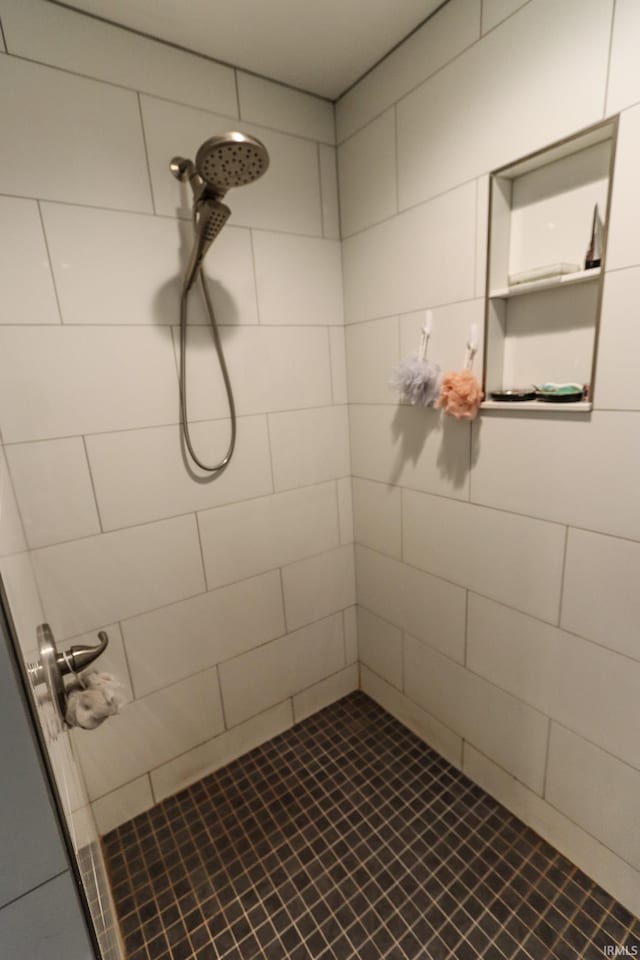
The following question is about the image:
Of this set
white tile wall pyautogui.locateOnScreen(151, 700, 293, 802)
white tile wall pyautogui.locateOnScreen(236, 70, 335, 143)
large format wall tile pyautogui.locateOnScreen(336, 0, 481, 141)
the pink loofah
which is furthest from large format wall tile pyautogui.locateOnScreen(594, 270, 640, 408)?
white tile wall pyautogui.locateOnScreen(151, 700, 293, 802)

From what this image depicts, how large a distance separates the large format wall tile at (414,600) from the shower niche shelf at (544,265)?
2.14ft

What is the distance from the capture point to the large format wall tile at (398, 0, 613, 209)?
2.85ft

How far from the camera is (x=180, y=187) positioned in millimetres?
1206

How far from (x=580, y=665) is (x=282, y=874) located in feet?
3.32

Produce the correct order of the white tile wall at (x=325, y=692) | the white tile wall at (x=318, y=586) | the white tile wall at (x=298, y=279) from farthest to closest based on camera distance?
the white tile wall at (x=325, y=692), the white tile wall at (x=318, y=586), the white tile wall at (x=298, y=279)

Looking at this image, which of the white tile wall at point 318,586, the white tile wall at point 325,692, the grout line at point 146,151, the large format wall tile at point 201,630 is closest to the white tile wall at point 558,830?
the white tile wall at point 325,692

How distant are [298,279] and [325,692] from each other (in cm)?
161

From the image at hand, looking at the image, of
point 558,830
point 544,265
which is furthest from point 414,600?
point 544,265

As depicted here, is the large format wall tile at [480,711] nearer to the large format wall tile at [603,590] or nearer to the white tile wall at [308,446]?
the large format wall tile at [603,590]

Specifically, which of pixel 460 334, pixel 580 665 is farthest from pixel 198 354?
pixel 580 665

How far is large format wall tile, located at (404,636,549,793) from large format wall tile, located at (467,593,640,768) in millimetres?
56

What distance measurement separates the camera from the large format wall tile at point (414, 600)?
4.66 feet

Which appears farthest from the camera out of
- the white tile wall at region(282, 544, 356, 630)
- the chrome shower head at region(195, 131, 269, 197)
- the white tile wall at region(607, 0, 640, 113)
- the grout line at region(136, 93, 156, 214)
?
the white tile wall at region(282, 544, 356, 630)

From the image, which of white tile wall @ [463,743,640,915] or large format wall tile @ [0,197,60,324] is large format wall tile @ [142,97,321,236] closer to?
large format wall tile @ [0,197,60,324]
